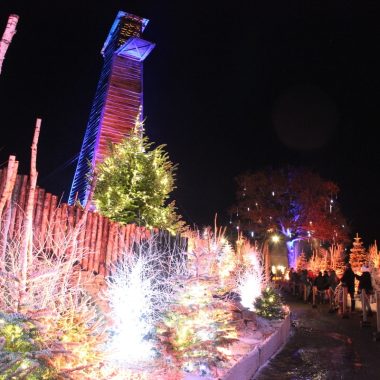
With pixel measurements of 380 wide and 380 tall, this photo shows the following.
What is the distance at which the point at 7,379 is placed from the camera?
302cm

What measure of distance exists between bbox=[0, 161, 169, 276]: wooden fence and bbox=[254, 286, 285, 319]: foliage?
3.16 meters

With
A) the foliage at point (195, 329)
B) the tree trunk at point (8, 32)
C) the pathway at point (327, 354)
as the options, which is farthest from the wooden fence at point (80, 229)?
the tree trunk at point (8, 32)

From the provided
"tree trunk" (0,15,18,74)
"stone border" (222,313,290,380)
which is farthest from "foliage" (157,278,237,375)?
"tree trunk" (0,15,18,74)

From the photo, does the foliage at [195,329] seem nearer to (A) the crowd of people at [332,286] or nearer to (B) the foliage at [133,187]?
(B) the foliage at [133,187]

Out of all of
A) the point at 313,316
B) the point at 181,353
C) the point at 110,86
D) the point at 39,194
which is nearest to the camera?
the point at 181,353

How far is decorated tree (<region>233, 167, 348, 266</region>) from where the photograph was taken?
35.9 m

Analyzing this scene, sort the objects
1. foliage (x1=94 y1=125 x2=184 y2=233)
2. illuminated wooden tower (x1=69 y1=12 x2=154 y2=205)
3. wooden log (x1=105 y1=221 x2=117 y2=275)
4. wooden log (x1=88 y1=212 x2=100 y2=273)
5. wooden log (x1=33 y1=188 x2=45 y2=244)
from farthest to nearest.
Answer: illuminated wooden tower (x1=69 y1=12 x2=154 y2=205) < foliage (x1=94 y1=125 x2=184 y2=233) < wooden log (x1=105 y1=221 x2=117 y2=275) < wooden log (x1=88 y1=212 x2=100 y2=273) < wooden log (x1=33 y1=188 x2=45 y2=244)

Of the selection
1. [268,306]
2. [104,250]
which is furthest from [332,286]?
[104,250]

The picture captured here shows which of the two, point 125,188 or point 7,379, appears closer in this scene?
point 7,379

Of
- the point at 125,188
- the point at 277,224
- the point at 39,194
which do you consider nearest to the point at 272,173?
the point at 277,224

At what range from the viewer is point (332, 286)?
17000 mm

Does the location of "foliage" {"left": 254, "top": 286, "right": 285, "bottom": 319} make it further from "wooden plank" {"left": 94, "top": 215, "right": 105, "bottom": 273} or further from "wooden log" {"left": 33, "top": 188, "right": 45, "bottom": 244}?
"wooden log" {"left": 33, "top": 188, "right": 45, "bottom": 244}

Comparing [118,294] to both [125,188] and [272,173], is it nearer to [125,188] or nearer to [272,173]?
[125,188]

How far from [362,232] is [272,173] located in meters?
12.8
